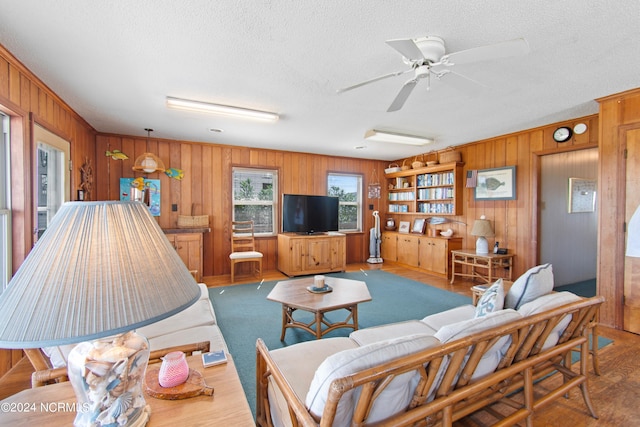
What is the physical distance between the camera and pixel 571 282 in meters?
4.74

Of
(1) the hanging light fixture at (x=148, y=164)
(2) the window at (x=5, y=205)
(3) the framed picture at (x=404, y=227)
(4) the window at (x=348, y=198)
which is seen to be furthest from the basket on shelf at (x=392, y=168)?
(2) the window at (x=5, y=205)

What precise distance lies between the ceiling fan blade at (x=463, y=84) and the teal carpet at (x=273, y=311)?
2439mm

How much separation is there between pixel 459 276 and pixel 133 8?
5.45 metres


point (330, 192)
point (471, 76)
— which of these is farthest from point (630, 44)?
point (330, 192)

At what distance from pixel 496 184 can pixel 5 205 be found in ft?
19.1

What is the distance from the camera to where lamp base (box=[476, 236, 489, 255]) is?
444 centimetres

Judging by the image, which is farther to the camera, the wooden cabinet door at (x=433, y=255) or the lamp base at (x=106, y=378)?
the wooden cabinet door at (x=433, y=255)

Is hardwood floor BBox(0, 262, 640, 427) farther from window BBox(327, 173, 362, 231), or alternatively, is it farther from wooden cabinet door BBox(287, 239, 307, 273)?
window BBox(327, 173, 362, 231)

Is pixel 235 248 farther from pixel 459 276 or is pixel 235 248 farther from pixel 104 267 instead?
pixel 104 267

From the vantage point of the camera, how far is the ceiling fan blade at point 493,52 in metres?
1.59

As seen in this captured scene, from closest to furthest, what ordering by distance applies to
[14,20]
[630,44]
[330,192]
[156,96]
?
1. [14,20]
2. [630,44]
3. [156,96]
4. [330,192]

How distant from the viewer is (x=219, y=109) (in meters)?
3.13

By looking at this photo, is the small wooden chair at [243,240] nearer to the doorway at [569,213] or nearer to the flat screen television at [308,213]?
the flat screen television at [308,213]

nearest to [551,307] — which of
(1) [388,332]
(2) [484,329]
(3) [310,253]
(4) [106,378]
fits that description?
(2) [484,329]
